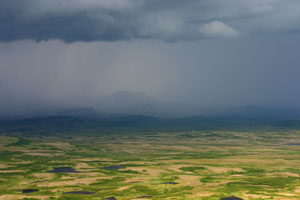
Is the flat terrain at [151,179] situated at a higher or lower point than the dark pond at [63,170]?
higher

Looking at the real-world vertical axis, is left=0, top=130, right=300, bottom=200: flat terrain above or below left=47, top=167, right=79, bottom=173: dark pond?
A: above

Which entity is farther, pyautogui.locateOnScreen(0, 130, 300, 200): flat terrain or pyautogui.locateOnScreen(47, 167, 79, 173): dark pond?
pyautogui.locateOnScreen(47, 167, 79, 173): dark pond

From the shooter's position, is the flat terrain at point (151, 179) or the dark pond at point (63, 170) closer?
the flat terrain at point (151, 179)

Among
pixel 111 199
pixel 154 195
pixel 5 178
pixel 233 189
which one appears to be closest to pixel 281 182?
pixel 233 189

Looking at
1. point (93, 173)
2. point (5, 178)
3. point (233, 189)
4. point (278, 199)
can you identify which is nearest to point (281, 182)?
point (233, 189)

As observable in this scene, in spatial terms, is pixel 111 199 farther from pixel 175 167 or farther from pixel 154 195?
pixel 175 167

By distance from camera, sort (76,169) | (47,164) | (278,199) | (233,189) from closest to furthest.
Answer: (278,199), (233,189), (76,169), (47,164)

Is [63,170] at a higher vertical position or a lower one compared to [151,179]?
lower

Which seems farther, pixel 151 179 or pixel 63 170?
pixel 63 170

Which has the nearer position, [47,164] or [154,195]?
[154,195]

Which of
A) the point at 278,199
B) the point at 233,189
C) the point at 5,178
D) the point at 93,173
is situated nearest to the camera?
the point at 278,199
